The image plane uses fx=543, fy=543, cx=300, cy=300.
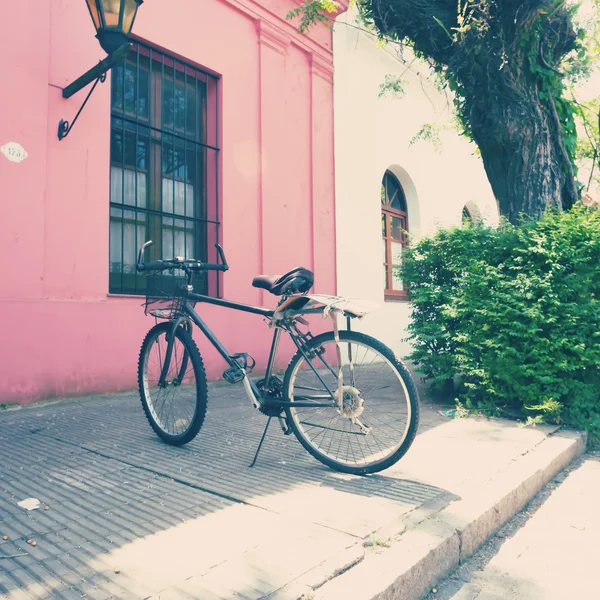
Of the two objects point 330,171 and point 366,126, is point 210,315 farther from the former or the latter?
point 366,126

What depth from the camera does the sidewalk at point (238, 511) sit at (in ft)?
5.96

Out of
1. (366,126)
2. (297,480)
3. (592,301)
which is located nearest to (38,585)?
(297,480)

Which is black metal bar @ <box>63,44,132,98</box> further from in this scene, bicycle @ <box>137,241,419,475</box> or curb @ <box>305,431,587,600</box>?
curb @ <box>305,431,587,600</box>

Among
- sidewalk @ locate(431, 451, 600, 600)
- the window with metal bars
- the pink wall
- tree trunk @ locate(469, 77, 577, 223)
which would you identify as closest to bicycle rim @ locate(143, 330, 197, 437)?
the pink wall

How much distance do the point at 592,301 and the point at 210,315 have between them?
3.92 metres

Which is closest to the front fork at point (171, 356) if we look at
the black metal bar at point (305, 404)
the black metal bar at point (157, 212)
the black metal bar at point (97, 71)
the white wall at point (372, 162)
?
the black metal bar at point (305, 404)

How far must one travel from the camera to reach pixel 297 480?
2840 mm

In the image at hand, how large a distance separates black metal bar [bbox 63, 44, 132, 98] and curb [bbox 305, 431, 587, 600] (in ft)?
13.5

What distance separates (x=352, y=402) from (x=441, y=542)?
91cm

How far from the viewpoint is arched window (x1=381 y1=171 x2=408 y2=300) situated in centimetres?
1030

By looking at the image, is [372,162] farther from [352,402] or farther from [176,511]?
[176,511]

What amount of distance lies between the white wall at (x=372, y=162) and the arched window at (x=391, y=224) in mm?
145

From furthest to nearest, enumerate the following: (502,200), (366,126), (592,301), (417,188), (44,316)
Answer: (417,188) → (366,126) → (502,200) → (44,316) → (592,301)

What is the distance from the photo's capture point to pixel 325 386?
294 centimetres
